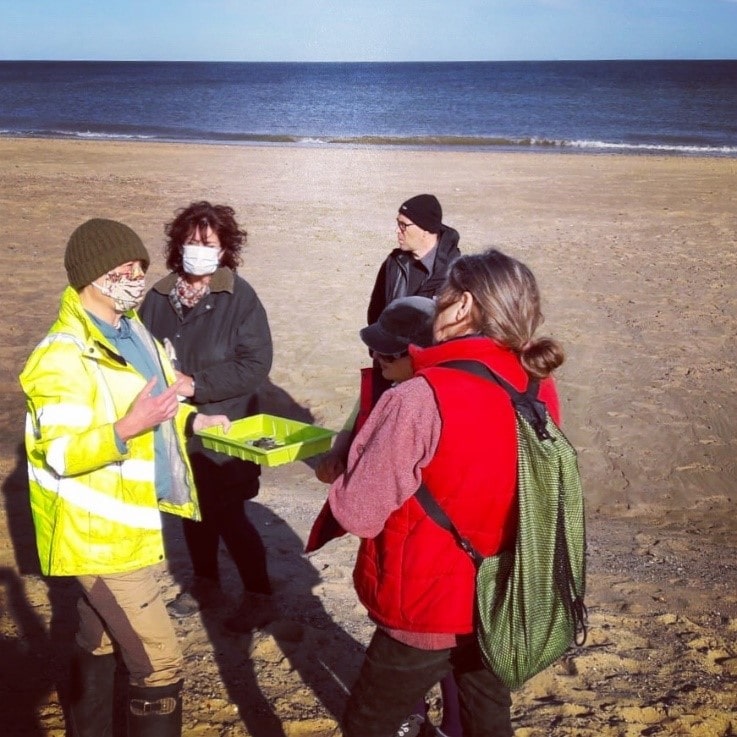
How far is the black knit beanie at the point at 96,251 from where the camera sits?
295 centimetres

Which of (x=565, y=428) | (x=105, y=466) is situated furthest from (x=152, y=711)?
(x=565, y=428)

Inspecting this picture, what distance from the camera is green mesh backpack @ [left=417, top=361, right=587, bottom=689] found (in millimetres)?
2484

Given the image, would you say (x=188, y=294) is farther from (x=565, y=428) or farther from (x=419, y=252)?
(x=565, y=428)

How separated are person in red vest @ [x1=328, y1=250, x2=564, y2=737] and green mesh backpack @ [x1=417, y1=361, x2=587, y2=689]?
3cm

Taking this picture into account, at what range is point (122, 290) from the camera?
3.01m

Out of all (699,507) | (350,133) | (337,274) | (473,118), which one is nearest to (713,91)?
(473,118)

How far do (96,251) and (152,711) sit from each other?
146 centimetres

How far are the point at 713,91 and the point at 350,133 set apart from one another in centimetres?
4323

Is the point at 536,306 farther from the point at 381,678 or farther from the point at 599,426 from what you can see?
the point at 599,426

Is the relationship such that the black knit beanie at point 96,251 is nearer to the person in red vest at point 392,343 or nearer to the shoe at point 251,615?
the person in red vest at point 392,343

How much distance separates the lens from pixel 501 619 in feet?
8.29

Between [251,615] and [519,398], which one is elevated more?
[519,398]

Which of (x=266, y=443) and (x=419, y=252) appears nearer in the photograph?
(x=266, y=443)

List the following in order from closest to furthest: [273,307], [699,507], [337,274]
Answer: [699,507]
[273,307]
[337,274]
